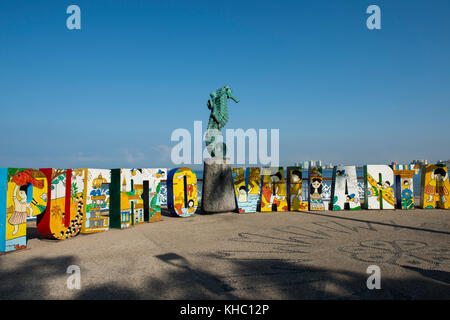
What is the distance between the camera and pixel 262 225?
9250mm

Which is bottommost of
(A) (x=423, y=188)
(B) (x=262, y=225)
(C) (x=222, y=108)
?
(B) (x=262, y=225)

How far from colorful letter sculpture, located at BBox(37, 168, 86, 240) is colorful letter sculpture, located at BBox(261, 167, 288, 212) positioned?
23.5 feet

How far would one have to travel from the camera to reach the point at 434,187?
1239 centimetres

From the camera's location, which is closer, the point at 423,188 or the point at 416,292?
the point at 416,292

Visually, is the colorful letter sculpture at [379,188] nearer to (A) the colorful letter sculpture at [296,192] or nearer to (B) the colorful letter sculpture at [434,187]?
(B) the colorful letter sculpture at [434,187]

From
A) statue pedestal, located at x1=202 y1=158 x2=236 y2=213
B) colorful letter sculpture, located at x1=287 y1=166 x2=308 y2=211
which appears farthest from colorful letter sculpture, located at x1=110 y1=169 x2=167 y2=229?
colorful letter sculpture, located at x1=287 y1=166 x2=308 y2=211

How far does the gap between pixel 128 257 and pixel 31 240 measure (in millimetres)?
3449

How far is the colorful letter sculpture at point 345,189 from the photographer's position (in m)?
12.4

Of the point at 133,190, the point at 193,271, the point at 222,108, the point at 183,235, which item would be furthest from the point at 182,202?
the point at 193,271

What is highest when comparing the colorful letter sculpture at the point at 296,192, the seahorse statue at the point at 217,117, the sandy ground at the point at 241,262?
the seahorse statue at the point at 217,117

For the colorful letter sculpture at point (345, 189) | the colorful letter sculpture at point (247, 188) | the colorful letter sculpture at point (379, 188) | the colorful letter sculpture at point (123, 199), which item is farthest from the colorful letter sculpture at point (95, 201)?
the colorful letter sculpture at point (379, 188)

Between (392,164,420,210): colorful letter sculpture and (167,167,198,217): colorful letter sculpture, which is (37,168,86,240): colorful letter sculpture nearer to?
(167,167,198,217): colorful letter sculpture

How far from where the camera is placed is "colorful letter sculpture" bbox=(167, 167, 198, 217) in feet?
36.3

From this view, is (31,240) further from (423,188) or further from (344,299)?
(423,188)
